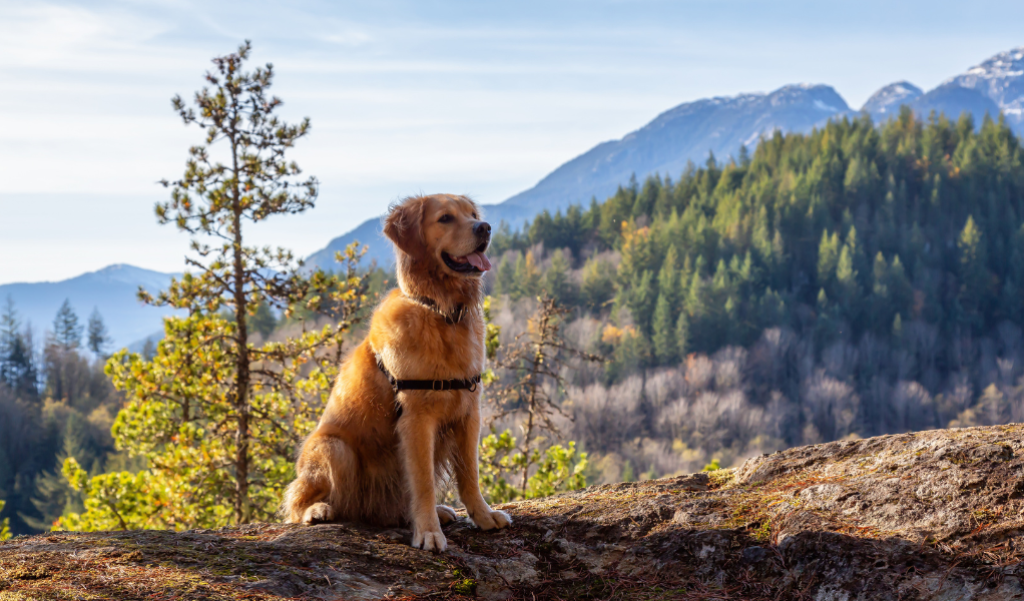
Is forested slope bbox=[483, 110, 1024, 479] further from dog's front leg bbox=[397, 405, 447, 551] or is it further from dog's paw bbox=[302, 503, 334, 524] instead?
dog's front leg bbox=[397, 405, 447, 551]

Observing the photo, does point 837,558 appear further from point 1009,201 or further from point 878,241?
point 1009,201

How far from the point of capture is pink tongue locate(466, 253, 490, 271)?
4212mm

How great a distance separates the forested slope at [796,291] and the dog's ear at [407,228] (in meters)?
68.0

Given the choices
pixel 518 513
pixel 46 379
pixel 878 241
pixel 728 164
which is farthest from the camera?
pixel 728 164

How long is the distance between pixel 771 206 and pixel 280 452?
12099 centimetres

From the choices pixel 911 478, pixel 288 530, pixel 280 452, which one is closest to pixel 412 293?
pixel 288 530

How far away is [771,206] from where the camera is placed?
121m

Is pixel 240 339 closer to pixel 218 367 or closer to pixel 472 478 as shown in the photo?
pixel 218 367

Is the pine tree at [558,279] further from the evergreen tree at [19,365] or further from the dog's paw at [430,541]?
the dog's paw at [430,541]

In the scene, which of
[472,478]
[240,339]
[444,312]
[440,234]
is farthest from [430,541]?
[240,339]

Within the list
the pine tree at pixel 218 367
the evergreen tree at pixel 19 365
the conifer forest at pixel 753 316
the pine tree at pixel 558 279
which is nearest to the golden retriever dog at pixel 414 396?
the pine tree at pixel 218 367

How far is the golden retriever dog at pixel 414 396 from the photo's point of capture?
418 cm

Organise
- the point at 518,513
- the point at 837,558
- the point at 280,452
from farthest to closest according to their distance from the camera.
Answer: the point at 280,452 < the point at 518,513 < the point at 837,558

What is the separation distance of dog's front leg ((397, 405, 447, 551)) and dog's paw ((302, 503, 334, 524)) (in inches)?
22.6
